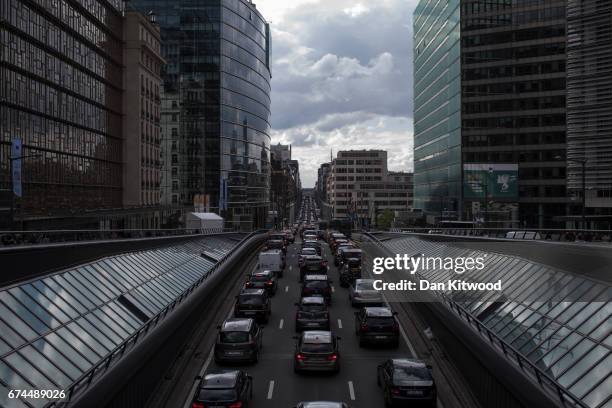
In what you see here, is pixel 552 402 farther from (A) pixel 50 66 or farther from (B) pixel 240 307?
(A) pixel 50 66

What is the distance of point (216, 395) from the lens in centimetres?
1520

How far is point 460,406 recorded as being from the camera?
679 inches

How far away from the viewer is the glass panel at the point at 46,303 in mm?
16312

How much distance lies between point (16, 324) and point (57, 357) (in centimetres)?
126

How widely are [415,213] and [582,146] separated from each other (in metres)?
75.8

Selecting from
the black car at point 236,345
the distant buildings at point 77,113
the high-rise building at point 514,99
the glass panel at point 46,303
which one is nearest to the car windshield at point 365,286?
the black car at point 236,345

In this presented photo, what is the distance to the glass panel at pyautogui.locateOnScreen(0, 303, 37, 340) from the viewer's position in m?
14.1

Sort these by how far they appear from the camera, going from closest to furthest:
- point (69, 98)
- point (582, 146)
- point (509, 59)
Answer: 1. point (582, 146)
2. point (69, 98)
3. point (509, 59)

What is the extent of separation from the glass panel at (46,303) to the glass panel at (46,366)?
2554 mm

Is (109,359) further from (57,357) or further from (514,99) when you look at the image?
(514,99)

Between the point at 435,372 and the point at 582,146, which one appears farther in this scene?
the point at 582,146

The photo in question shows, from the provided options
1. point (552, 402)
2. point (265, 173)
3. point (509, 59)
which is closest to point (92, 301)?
point (552, 402)

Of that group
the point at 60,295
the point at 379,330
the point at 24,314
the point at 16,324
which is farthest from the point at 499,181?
the point at 16,324

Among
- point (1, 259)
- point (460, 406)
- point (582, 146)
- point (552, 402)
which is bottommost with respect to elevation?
point (460, 406)
